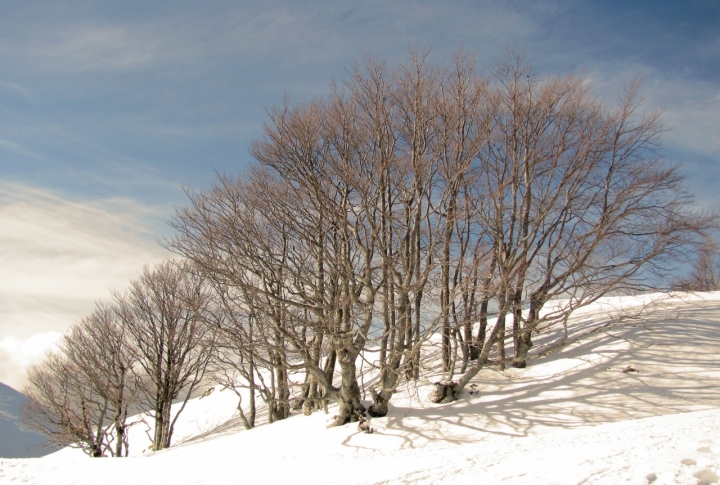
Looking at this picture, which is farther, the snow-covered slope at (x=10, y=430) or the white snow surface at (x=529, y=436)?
the snow-covered slope at (x=10, y=430)

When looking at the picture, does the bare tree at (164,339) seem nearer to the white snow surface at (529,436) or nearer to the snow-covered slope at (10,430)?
the white snow surface at (529,436)

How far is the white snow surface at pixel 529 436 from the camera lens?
4.98 meters

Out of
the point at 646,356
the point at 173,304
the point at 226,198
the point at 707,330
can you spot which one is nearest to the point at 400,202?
the point at 226,198

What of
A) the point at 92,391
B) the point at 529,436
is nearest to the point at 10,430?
the point at 92,391

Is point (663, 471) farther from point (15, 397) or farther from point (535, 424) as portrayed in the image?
point (15, 397)

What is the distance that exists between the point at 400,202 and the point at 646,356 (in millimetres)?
7587

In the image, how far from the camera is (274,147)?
11.7 m

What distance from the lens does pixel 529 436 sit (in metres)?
7.83

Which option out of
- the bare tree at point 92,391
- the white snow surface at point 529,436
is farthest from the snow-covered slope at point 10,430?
the white snow surface at point 529,436

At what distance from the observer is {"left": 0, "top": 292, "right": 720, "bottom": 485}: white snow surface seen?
→ 4984mm

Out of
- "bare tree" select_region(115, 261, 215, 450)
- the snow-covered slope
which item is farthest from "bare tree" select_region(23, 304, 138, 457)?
the snow-covered slope

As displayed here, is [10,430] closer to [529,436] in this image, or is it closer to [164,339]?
[164,339]

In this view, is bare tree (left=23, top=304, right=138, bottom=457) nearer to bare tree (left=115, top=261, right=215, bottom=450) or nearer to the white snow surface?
bare tree (left=115, top=261, right=215, bottom=450)

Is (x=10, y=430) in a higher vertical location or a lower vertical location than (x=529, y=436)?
lower
